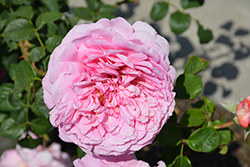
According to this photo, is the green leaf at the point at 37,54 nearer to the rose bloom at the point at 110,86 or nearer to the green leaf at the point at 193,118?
the rose bloom at the point at 110,86

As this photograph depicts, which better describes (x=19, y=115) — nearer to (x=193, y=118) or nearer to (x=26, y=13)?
(x=26, y=13)

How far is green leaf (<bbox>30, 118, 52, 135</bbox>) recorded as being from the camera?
25.4 inches

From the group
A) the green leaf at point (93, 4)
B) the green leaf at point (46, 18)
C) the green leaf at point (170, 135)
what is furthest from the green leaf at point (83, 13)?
the green leaf at point (170, 135)

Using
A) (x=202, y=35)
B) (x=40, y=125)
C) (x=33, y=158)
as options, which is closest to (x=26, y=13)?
(x=40, y=125)

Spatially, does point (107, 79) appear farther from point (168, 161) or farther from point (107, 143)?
point (168, 161)

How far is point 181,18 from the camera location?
2.46ft

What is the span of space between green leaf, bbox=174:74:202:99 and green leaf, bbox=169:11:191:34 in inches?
8.1

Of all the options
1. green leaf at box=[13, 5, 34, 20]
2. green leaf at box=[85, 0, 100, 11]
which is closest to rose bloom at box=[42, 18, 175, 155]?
green leaf at box=[13, 5, 34, 20]

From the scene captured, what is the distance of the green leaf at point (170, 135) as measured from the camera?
0.57 metres

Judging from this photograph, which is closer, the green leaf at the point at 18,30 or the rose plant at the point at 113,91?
the rose plant at the point at 113,91

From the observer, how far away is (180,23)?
2.44 ft

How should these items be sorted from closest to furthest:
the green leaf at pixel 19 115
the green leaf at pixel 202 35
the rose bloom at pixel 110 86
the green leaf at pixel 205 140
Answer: the rose bloom at pixel 110 86
the green leaf at pixel 205 140
the green leaf at pixel 19 115
the green leaf at pixel 202 35

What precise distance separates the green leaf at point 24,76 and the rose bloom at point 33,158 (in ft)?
0.75

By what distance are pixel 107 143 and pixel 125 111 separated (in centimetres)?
6
